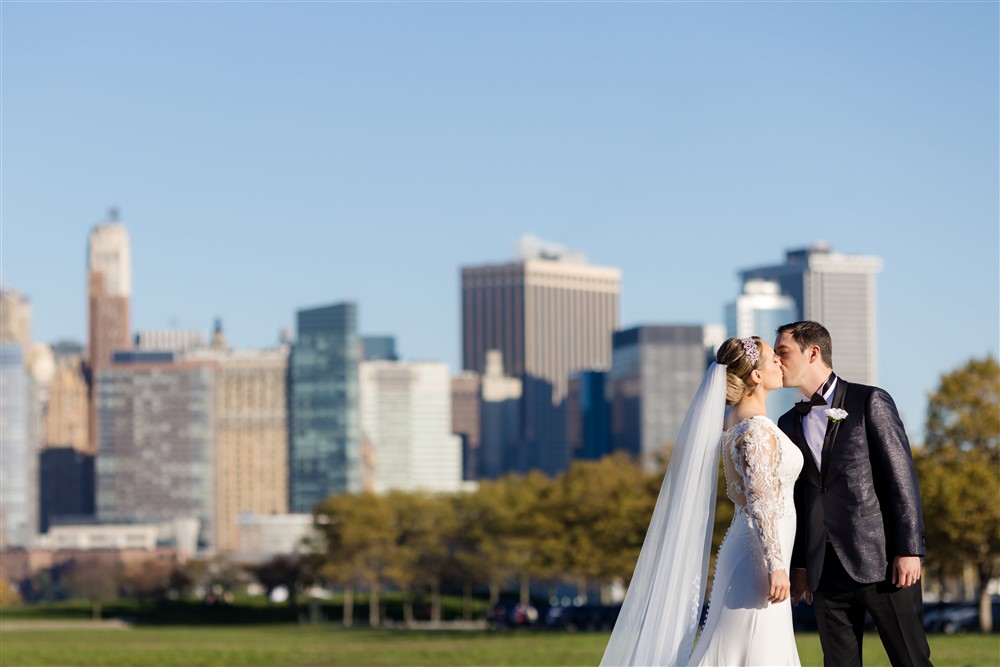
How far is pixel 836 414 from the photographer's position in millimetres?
10734

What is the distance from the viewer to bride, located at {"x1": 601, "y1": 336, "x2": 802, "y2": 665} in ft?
33.4

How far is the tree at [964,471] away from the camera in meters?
42.8

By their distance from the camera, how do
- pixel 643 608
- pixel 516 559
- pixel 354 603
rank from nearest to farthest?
pixel 643 608 < pixel 516 559 < pixel 354 603

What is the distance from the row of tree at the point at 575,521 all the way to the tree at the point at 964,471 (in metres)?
0.03

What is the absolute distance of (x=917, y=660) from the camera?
10.7m

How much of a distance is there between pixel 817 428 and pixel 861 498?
0.51 meters

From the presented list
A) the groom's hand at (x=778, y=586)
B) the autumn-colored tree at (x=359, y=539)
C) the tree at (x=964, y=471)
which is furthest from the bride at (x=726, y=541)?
the autumn-colored tree at (x=359, y=539)

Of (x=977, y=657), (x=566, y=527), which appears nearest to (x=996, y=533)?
(x=977, y=657)

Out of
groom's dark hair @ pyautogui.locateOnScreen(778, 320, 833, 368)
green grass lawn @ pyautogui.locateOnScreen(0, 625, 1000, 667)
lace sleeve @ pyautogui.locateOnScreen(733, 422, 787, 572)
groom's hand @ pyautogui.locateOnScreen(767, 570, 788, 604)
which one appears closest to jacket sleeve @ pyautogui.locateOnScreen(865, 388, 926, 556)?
groom's dark hair @ pyautogui.locateOnScreen(778, 320, 833, 368)

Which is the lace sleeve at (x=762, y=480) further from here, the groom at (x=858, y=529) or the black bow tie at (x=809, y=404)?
the black bow tie at (x=809, y=404)

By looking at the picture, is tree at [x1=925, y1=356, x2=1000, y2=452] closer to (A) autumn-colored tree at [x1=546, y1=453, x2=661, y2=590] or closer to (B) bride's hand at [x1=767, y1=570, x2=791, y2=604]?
(A) autumn-colored tree at [x1=546, y1=453, x2=661, y2=590]

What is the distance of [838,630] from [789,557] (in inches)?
28.1

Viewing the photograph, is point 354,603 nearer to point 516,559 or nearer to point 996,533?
point 516,559

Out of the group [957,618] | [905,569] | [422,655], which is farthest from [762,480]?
[957,618]
